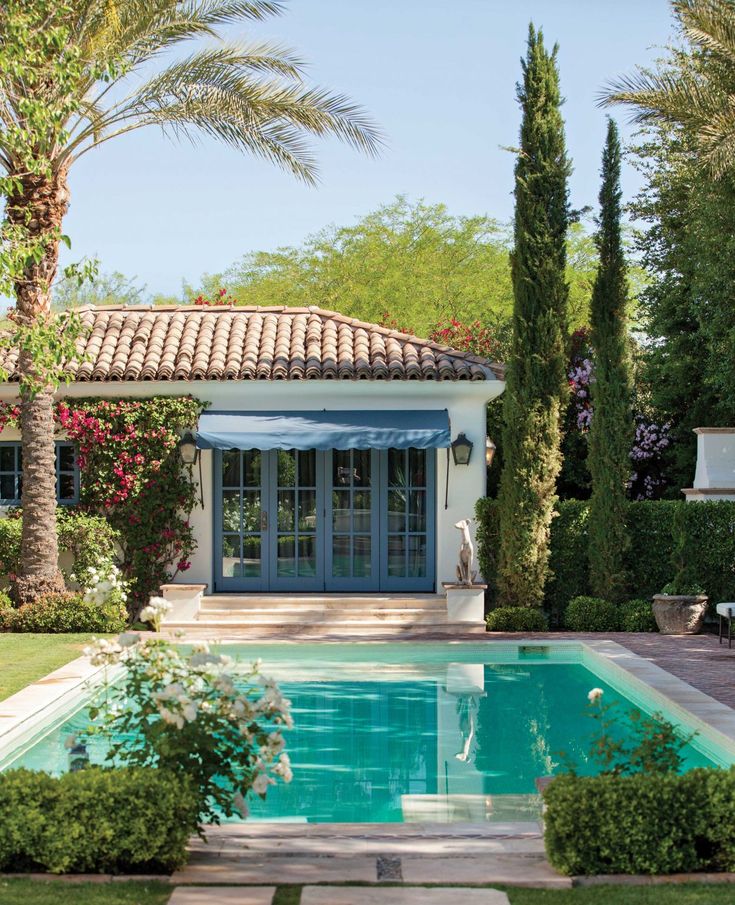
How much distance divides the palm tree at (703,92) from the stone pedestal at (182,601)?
11.4 meters

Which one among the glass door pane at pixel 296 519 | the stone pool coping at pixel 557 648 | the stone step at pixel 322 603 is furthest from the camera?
the glass door pane at pixel 296 519

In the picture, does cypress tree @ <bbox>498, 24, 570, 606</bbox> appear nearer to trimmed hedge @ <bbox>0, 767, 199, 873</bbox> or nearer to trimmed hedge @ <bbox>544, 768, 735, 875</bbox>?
trimmed hedge @ <bbox>544, 768, 735, 875</bbox>

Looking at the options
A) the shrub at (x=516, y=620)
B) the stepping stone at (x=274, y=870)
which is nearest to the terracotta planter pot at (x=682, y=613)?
the shrub at (x=516, y=620)

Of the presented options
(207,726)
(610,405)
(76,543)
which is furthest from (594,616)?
(207,726)

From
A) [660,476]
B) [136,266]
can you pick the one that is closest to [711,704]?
[660,476]

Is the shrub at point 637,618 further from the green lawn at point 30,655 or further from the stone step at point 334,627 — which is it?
the green lawn at point 30,655

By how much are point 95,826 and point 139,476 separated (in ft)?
49.0

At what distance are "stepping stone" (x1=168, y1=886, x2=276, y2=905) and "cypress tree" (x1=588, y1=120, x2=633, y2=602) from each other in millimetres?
14916

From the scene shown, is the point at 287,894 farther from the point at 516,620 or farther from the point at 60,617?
the point at 516,620

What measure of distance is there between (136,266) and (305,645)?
57.8 m

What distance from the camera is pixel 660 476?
28031 millimetres

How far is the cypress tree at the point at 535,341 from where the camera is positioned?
21375 mm

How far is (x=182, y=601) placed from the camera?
68.8 ft

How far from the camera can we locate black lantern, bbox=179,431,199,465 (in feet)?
71.7
